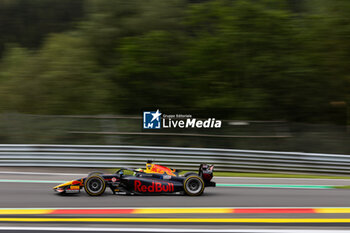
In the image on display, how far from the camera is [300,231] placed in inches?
293

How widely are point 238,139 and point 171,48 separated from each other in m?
6.51

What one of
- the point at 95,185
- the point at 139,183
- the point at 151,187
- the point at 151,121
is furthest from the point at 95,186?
the point at 151,121

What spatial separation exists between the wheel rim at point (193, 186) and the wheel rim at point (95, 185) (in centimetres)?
194

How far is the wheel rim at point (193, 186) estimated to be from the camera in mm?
10223

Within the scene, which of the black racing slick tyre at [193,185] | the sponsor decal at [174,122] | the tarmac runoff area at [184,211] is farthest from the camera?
the sponsor decal at [174,122]

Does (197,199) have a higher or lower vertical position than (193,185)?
lower

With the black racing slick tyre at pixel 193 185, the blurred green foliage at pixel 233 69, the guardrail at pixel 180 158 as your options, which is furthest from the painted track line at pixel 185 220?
the blurred green foliage at pixel 233 69

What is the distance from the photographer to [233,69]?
19.0m

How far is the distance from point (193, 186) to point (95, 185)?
86.4 inches

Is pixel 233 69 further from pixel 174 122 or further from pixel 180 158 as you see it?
pixel 180 158

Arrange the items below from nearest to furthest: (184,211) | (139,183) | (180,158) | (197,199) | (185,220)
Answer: (185,220) → (184,211) → (197,199) → (139,183) → (180,158)

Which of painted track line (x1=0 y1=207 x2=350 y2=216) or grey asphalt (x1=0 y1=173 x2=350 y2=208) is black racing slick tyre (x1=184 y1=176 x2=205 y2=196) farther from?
painted track line (x1=0 y1=207 x2=350 y2=216)

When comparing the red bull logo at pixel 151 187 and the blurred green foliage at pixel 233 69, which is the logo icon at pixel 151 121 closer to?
the blurred green foliage at pixel 233 69

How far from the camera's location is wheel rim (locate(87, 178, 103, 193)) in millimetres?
10070
